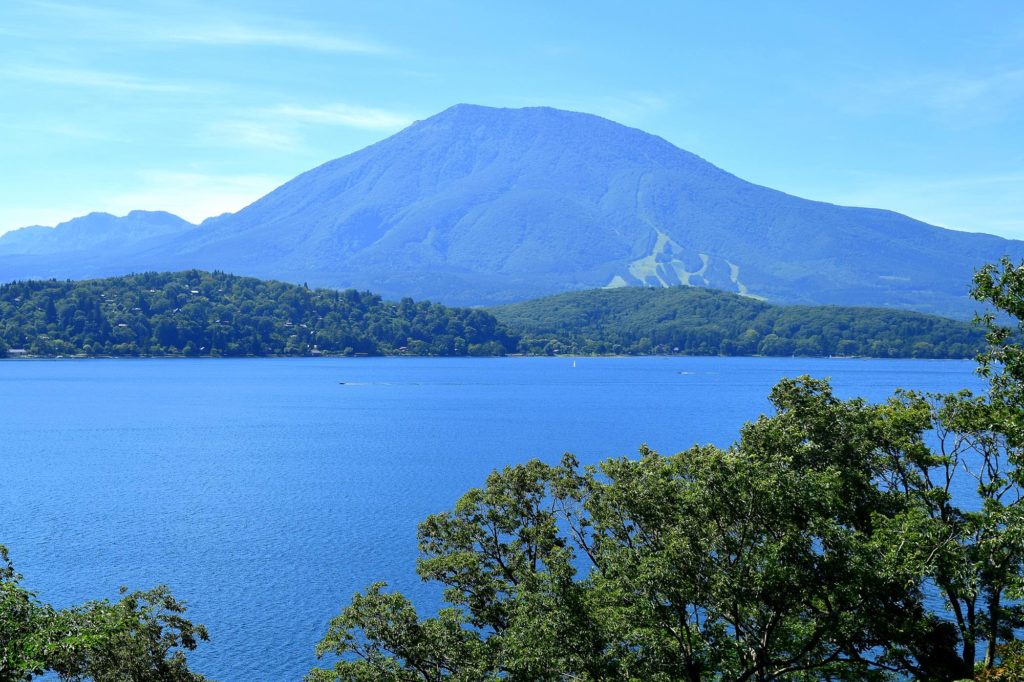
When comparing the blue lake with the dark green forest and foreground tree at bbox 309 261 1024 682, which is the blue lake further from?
foreground tree at bbox 309 261 1024 682

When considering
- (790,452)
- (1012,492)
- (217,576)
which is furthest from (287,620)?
(1012,492)

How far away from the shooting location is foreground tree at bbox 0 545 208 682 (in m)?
15.0

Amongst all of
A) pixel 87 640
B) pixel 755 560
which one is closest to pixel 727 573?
pixel 755 560

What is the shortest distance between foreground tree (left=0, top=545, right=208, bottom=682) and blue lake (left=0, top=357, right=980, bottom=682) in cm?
901

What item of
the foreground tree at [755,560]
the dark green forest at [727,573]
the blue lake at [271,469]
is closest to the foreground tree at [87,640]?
the dark green forest at [727,573]

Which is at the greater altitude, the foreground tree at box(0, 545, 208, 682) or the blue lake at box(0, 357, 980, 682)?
the foreground tree at box(0, 545, 208, 682)

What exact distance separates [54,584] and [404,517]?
18914mm

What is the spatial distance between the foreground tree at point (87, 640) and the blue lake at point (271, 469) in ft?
29.6

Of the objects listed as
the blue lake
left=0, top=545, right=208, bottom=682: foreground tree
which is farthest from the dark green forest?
the blue lake

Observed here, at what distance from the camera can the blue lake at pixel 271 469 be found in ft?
123

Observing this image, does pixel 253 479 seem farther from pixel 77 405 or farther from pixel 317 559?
pixel 77 405

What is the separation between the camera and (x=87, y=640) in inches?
597

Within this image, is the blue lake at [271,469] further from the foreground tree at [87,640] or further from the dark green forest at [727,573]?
the dark green forest at [727,573]

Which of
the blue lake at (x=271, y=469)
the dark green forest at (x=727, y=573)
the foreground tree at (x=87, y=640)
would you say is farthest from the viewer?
the blue lake at (x=271, y=469)
